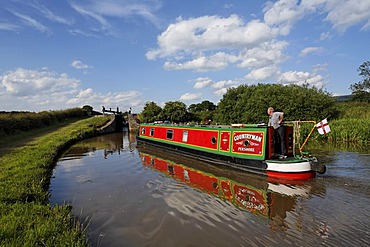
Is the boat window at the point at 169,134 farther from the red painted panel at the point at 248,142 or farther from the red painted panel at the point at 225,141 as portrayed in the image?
the red painted panel at the point at 248,142

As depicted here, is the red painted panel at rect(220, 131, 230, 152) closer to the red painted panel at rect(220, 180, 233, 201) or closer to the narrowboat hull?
the narrowboat hull

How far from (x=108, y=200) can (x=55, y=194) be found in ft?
5.00

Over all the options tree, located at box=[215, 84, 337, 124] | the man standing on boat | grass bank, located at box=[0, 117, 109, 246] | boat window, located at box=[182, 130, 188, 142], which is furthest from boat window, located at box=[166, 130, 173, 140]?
tree, located at box=[215, 84, 337, 124]

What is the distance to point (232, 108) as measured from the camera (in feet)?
91.0

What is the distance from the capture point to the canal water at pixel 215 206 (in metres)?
4.20

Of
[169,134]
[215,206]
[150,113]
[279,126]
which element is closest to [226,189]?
[215,206]

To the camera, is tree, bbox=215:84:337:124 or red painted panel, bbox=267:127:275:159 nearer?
red painted panel, bbox=267:127:275:159

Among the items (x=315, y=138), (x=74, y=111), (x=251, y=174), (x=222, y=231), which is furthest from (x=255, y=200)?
(x=74, y=111)

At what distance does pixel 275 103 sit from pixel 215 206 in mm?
18937

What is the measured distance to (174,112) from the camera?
31.8 m

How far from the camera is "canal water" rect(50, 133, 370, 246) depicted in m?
4.20

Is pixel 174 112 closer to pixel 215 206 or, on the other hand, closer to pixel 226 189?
pixel 226 189

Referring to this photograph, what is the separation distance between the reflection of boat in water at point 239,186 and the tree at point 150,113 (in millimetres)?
20519

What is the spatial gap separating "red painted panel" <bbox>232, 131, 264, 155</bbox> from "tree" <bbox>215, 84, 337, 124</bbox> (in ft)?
47.4
